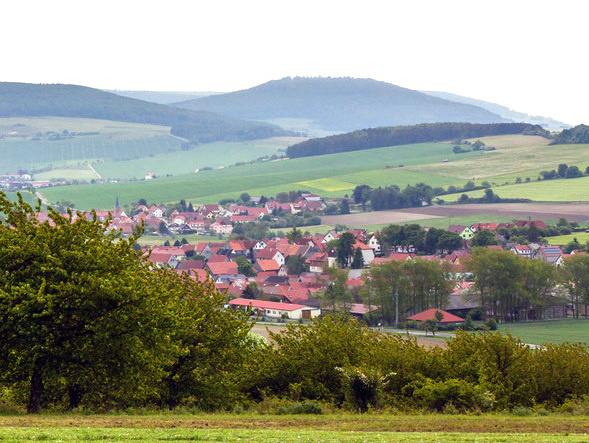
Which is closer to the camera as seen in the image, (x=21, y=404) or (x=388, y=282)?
(x=21, y=404)

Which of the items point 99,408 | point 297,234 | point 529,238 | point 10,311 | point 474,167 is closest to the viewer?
point 10,311

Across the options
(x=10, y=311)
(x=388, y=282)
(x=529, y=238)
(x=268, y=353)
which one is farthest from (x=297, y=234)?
(x=10, y=311)

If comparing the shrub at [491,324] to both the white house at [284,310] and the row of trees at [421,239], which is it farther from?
the row of trees at [421,239]

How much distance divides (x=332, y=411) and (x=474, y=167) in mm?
171699

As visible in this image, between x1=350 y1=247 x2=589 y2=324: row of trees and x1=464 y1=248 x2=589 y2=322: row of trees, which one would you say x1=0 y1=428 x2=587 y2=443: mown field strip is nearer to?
x1=350 y1=247 x2=589 y2=324: row of trees

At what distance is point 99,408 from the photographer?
24219 mm

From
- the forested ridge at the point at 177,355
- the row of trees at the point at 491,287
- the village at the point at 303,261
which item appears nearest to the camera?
the forested ridge at the point at 177,355

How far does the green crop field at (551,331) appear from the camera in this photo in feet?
200

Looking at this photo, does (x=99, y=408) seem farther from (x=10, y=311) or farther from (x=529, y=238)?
(x=529, y=238)

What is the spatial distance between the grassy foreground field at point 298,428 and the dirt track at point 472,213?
110 m

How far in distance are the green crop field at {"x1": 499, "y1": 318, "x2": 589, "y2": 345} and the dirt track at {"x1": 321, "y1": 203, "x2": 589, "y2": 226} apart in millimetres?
57582

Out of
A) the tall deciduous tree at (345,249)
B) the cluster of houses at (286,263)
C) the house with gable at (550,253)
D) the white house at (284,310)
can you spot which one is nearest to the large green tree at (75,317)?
the cluster of houses at (286,263)

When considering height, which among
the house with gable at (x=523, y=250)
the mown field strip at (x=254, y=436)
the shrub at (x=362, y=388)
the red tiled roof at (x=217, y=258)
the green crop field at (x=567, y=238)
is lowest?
the red tiled roof at (x=217, y=258)

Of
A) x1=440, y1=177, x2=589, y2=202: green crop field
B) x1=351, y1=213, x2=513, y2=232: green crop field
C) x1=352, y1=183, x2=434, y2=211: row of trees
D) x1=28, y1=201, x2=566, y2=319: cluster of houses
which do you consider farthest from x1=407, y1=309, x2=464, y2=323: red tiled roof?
x1=352, y1=183, x2=434, y2=211: row of trees
